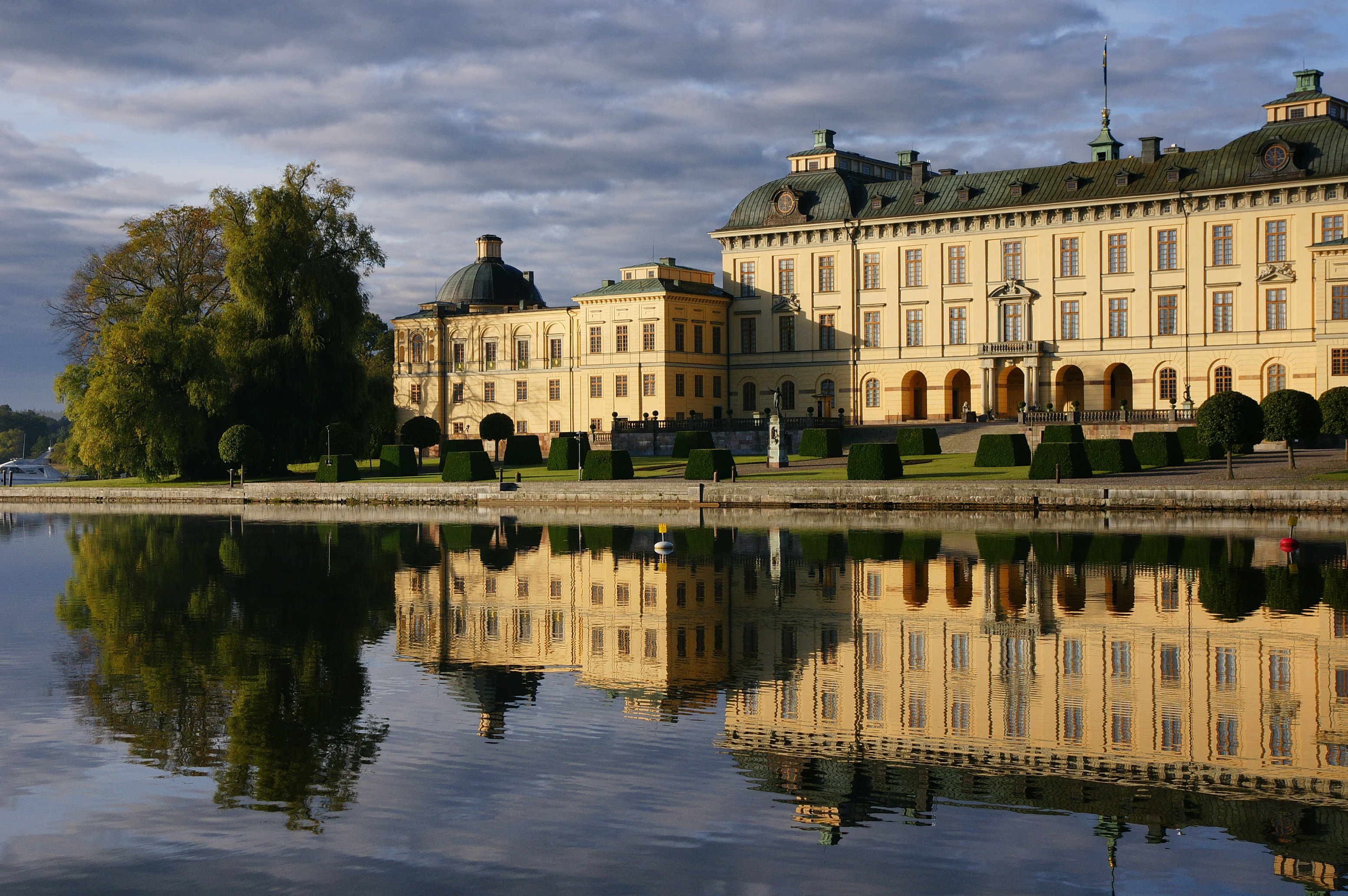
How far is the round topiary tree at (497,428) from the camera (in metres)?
72.2

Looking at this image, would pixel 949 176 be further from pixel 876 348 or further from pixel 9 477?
pixel 9 477

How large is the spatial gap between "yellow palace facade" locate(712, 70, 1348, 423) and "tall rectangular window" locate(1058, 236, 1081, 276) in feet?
0.37

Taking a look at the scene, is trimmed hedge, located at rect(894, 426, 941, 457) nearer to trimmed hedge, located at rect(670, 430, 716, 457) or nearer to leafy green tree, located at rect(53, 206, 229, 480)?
trimmed hedge, located at rect(670, 430, 716, 457)

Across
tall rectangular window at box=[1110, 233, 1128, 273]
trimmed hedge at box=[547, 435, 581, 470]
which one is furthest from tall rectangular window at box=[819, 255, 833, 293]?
trimmed hedge at box=[547, 435, 581, 470]

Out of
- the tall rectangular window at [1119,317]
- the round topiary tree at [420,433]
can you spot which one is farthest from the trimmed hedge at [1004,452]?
the round topiary tree at [420,433]

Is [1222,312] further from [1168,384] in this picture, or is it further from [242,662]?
[242,662]

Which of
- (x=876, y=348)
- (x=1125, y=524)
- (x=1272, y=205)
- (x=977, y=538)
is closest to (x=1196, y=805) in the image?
(x=977, y=538)

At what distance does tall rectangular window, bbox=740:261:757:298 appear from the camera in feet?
243

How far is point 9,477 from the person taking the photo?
69.8 m

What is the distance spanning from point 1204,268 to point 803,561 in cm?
4267

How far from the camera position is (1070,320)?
65.9 meters

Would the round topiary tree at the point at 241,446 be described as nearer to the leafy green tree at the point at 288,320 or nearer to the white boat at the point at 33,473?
the leafy green tree at the point at 288,320

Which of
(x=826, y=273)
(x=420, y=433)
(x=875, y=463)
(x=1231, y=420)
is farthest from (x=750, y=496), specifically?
(x=420, y=433)

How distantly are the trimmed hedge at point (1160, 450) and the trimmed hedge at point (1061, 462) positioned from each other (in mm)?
3324
